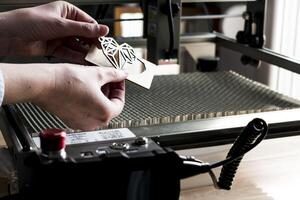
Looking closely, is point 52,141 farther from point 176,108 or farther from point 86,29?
point 176,108

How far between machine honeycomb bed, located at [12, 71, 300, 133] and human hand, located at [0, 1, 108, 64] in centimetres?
13

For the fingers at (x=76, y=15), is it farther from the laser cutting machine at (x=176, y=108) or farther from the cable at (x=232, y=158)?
the cable at (x=232, y=158)

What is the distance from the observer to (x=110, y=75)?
0.81 metres

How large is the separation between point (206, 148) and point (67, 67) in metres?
0.31

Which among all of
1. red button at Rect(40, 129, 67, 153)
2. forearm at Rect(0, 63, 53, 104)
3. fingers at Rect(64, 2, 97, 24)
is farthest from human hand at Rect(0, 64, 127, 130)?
fingers at Rect(64, 2, 97, 24)

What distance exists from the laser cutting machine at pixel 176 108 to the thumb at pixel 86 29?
172 mm

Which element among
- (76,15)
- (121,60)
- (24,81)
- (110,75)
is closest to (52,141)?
(24,81)

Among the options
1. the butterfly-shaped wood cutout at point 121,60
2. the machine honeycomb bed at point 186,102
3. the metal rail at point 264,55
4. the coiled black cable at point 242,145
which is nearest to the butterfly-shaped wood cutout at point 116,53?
the butterfly-shaped wood cutout at point 121,60

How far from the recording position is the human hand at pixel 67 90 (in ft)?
2.26

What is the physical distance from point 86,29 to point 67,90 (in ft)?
0.72

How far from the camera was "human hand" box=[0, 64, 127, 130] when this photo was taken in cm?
69

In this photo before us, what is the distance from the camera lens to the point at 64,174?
58 centimetres

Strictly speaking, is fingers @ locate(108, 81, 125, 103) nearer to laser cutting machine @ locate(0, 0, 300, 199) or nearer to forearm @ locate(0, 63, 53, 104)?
laser cutting machine @ locate(0, 0, 300, 199)

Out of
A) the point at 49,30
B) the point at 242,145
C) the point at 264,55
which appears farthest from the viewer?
the point at 264,55
